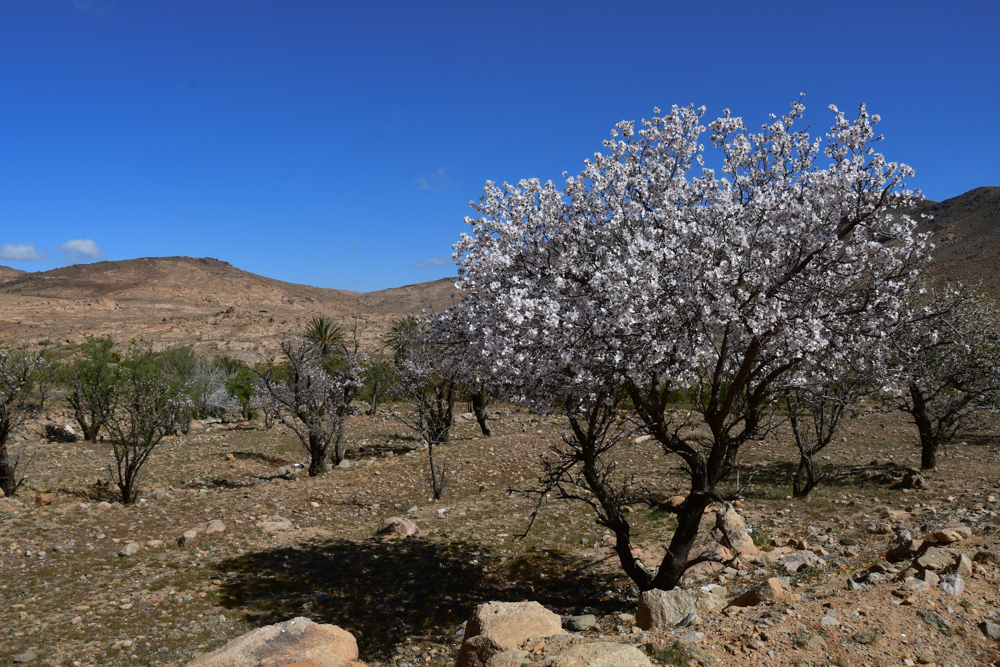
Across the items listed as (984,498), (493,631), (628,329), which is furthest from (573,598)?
(984,498)

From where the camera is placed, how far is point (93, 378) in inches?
992

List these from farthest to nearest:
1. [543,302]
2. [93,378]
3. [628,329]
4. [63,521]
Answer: [93,378]
[63,521]
[543,302]
[628,329]

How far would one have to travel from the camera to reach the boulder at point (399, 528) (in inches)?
513

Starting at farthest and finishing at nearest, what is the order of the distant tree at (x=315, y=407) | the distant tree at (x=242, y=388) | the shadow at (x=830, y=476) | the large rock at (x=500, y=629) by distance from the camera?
the distant tree at (x=242, y=388), the distant tree at (x=315, y=407), the shadow at (x=830, y=476), the large rock at (x=500, y=629)

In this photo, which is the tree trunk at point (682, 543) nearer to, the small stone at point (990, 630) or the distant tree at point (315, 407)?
the small stone at point (990, 630)

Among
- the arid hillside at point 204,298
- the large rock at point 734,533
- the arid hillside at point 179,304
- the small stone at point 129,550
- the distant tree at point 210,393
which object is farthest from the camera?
the arid hillside at point 179,304

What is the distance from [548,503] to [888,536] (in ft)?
24.4

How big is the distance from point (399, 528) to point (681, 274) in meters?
9.15

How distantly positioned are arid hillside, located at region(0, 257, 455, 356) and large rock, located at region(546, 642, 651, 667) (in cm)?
3772

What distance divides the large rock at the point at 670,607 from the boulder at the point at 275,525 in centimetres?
944

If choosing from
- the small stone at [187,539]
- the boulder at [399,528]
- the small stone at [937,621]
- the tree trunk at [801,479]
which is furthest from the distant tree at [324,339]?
the small stone at [937,621]

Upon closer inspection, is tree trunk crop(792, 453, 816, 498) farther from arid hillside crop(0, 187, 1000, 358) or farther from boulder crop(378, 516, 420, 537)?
arid hillside crop(0, 187, 1000, 358)

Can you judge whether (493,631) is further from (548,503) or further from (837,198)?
(548,503)

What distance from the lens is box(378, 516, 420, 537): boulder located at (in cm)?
1303
